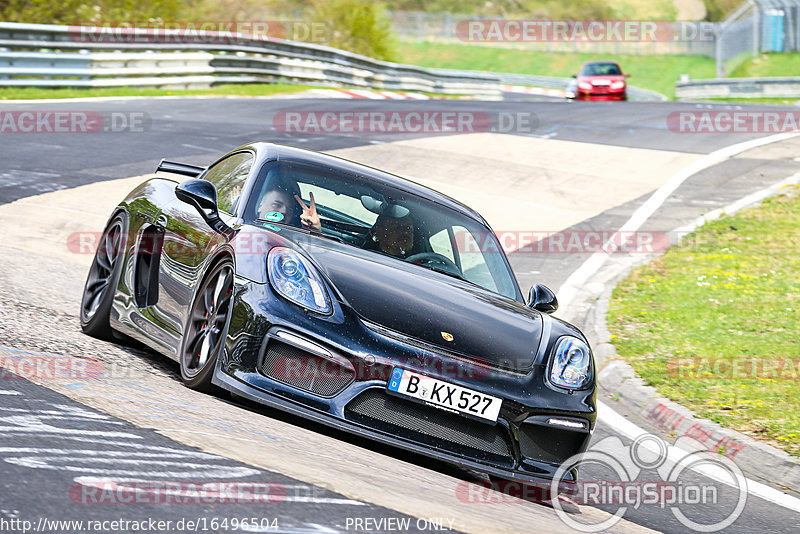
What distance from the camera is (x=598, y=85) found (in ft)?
116

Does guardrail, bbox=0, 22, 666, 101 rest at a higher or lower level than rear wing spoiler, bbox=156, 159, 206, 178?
lower

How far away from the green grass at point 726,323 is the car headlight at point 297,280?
3.15 m

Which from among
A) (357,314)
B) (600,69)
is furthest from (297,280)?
(600,69)

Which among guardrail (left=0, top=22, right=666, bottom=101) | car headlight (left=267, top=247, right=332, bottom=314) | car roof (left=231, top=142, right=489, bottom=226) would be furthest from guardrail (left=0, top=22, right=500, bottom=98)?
car headlight (left=267, top=247, right=332, bottom=314)

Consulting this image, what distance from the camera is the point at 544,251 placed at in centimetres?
1223

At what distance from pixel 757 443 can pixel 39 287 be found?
4.82 metres

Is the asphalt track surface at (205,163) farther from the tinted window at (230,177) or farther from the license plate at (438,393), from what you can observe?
the tinted window at (230,177)

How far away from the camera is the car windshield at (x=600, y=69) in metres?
36.3

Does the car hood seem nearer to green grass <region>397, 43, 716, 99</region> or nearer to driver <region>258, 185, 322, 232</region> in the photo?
driver <region>258, 185, 322, 232</region>

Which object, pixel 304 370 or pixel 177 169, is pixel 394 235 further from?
pixel 177 169

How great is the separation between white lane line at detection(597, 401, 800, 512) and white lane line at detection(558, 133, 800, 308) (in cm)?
306

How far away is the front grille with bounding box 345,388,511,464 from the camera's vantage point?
4715mm

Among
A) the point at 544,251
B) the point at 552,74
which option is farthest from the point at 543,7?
the point at 544,251

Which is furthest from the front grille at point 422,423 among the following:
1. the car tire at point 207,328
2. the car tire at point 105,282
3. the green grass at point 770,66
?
the green grass at point 770,66
